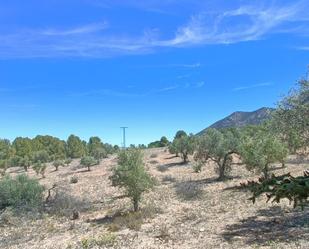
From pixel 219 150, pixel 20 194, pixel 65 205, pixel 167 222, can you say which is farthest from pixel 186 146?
pixel 167 222

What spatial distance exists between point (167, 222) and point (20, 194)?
1272cm

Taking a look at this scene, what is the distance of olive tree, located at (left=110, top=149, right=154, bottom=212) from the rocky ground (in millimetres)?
1077

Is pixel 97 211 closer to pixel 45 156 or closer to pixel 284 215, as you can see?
pixel 284 215

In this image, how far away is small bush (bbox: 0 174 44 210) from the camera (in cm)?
2970

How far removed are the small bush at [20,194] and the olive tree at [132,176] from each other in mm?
6282

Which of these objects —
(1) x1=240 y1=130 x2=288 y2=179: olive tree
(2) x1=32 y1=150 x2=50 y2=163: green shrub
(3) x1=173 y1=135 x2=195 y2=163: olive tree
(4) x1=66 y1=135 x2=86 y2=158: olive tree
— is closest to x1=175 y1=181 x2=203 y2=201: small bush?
(1) x1=240 y1=130 x2=288 y2=179: olive tree

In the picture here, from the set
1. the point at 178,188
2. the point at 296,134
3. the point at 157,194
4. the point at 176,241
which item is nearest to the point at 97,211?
the point at 157,194

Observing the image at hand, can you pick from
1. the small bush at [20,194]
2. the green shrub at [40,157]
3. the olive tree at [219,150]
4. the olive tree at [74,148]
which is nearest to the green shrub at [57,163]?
the green shrub at [40,157]

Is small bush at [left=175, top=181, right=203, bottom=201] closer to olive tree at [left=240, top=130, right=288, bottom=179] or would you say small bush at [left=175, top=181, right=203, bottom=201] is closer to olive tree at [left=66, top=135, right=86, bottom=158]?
olive tree at [left=240, top=130, right=288, bottom=179]

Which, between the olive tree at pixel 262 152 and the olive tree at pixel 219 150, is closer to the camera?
the olive tree at pixel 262 152

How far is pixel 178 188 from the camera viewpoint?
1328 inches

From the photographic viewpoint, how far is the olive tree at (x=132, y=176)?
2694 centimetres

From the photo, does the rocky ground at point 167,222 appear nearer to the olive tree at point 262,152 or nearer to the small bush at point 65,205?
the small bush at point 65,205

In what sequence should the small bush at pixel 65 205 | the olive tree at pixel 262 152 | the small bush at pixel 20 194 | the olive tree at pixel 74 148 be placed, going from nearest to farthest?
the small bush at pixel 65 205 → the small bush at pixel 20 194 → the olive tree at pixel 262 152 → the olive tree at pixel 74 148
